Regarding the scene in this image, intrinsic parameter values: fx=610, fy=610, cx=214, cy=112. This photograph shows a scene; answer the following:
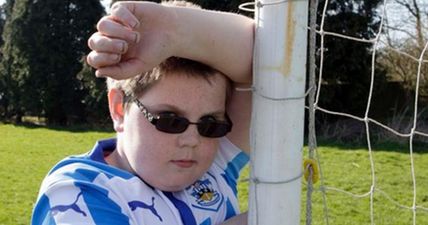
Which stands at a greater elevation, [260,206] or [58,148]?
[260,206]

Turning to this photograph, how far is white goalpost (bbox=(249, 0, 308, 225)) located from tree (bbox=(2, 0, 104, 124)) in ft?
56.5

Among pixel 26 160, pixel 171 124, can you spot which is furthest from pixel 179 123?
pixel 26 160

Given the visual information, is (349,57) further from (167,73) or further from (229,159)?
(167,73)

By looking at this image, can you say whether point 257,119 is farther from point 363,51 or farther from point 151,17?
point 363,51

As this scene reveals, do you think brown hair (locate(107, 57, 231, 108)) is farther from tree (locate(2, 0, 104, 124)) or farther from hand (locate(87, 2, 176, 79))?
tree (locate(2, 0, 104, 124))

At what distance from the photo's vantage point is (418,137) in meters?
10.2

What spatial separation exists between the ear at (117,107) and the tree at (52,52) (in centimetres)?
1708

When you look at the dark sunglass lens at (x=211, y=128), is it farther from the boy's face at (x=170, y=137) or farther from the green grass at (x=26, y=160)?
the green grass at (x=26, y=160)

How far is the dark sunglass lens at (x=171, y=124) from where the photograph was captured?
1102mm

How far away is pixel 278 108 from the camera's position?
1.10m

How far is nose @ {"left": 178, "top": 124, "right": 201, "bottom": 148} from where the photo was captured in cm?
113

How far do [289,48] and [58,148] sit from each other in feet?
34.2

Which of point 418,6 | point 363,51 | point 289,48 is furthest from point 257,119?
point 363,51

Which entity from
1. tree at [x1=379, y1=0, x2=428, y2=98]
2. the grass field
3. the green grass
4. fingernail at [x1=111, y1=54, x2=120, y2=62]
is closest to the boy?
fingernail at [x1=111, y1=54, x2=120, y2=62]
